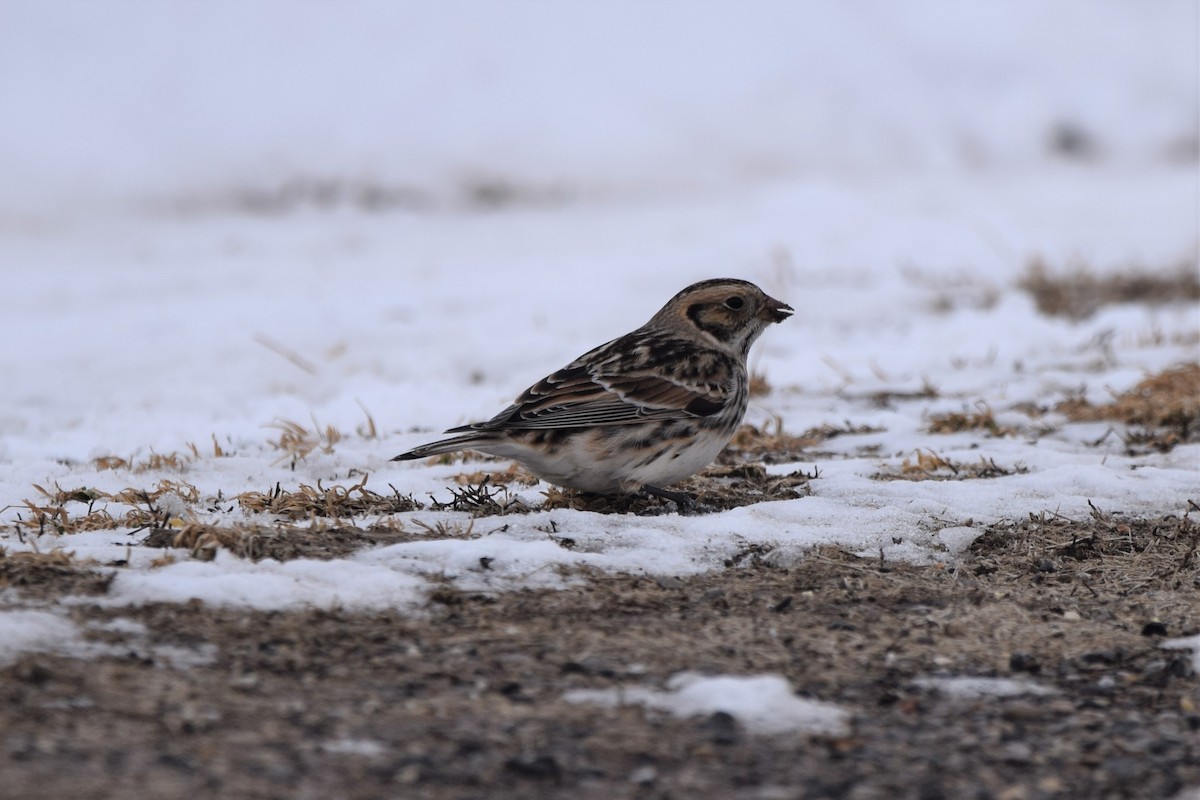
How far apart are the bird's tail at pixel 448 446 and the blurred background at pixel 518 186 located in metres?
2.69

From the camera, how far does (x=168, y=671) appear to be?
140 inches

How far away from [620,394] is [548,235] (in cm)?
925

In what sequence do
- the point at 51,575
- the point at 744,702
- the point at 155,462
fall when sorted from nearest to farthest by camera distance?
the point at 744,702 → the point at 51,575 → the point at 155,462

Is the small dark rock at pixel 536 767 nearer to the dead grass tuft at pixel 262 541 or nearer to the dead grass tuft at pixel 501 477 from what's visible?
the dead grass tuft at pixel 262 541

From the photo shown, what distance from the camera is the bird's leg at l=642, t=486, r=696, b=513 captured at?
228 inches

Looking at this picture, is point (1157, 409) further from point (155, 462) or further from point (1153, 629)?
point (155, 462)

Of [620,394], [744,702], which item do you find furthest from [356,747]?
[620,394]

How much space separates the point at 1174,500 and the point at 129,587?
4.38m

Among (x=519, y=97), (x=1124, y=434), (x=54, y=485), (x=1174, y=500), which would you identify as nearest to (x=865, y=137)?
(x=519, y=97)

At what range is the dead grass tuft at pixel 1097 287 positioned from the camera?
12.1 meters

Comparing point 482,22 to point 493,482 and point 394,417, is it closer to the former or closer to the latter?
point 394,417

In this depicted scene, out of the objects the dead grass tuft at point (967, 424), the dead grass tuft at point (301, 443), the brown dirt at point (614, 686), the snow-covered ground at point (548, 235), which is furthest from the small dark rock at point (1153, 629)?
the dead grass tuft at point (301, 443)

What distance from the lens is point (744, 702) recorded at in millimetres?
3557

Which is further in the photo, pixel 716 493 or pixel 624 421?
pixel 716 493
